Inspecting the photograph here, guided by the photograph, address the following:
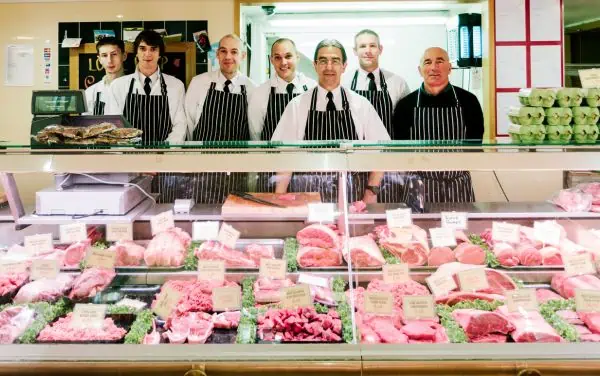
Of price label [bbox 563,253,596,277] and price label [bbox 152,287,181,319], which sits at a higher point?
price label [bbox 563,253,596,277]

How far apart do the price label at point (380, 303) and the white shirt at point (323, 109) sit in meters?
2.45

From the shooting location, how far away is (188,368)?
1938mm

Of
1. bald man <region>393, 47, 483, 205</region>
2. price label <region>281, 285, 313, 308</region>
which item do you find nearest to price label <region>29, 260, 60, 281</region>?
price label <region>281, 285, 313, 308</region>

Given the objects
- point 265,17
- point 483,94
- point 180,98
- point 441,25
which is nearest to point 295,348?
point 180,98

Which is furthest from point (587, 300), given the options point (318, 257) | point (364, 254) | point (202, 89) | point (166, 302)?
point (202, 89)

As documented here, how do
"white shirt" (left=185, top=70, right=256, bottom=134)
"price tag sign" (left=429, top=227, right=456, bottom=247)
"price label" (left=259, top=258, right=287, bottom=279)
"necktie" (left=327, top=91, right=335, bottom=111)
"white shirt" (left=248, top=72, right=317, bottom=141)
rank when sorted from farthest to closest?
"white shirt" (left=185, top=70, right=256, bottom=134) → "white shirt" (left=248, top=72, right=317, bottom=141) → "necktie" (left=327, top=91, right=335, bottom=111) → "price tag sign" (left=429, top=227, right=456, bottom=247) → "price label" (left=259, top=258, right=287, bottom=279)

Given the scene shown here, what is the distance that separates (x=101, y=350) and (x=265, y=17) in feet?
17.8

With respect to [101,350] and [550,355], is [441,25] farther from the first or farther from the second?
[101,350]

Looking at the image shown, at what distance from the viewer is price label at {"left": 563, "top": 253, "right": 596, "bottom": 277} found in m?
2.74

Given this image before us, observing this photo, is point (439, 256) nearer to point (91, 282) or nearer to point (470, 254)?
point (470, 254)

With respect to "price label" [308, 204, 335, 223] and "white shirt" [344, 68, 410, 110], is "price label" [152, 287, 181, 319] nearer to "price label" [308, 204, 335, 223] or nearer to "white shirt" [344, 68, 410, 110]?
"price label" [308, 204, 335, 223]

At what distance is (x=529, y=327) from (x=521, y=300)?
0.22 m

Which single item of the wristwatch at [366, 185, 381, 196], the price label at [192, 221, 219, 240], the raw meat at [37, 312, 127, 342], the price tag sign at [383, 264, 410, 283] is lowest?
the raw meat at [37, 312, 127, 342]

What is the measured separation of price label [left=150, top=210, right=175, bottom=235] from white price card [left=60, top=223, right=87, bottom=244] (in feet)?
1.19
